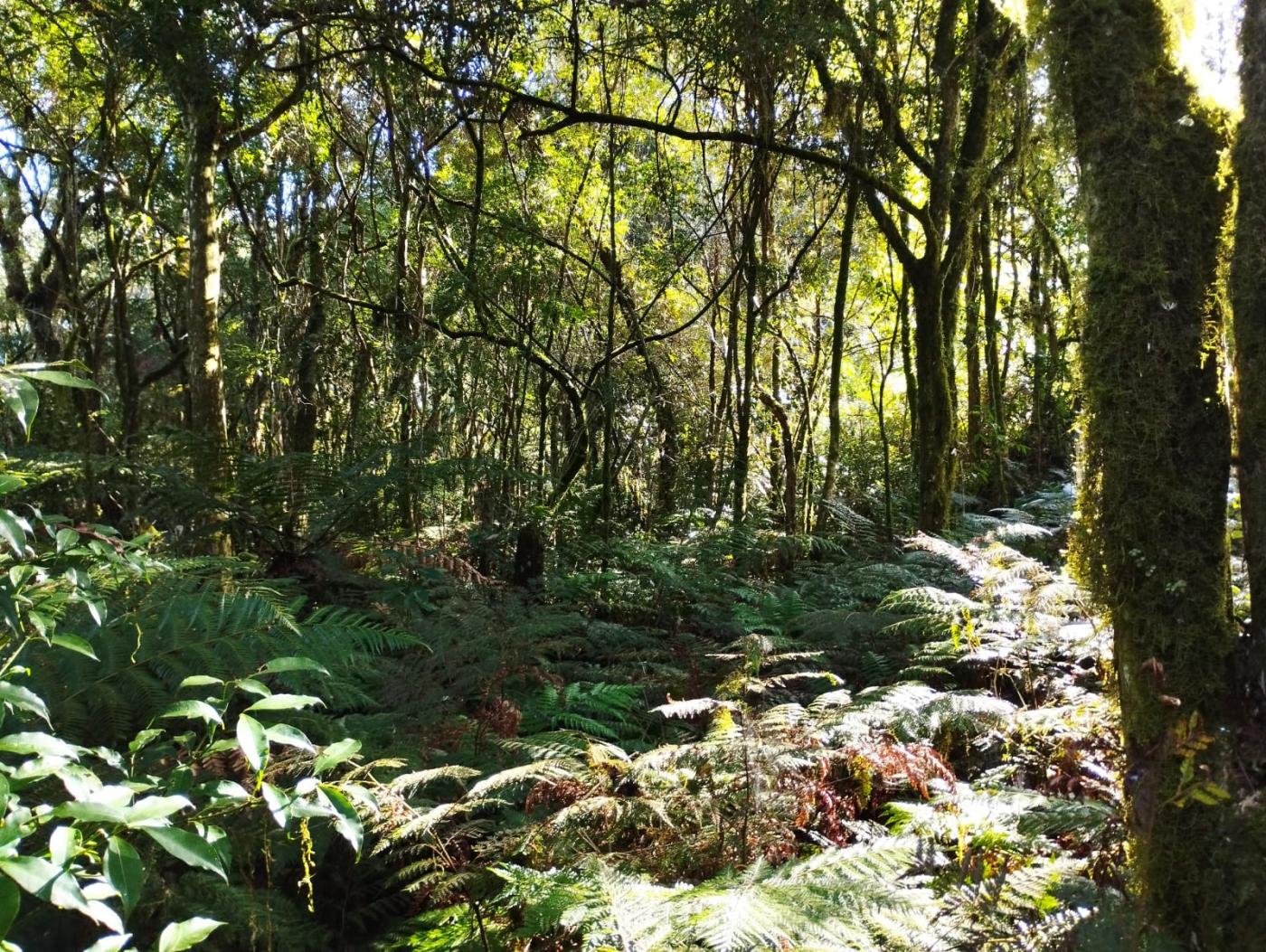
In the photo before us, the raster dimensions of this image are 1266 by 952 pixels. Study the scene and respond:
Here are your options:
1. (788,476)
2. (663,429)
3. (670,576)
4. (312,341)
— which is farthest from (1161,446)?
(312,341)

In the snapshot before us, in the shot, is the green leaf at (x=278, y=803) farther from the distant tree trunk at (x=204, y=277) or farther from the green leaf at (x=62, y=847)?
the distant tree trunk at (x=204, y=277)

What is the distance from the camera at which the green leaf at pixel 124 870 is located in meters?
0.99

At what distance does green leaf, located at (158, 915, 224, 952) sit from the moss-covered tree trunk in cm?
165

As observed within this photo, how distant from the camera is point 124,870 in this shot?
102 cm

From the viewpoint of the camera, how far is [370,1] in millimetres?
6230

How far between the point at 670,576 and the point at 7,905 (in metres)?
4.62

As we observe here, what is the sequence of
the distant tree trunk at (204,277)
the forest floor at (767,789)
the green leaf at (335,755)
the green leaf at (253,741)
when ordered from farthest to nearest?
the distant tree trunk at (204,277), the forest floor at (767,789), the green leaf at (335,755), the green leaf at (253,741)

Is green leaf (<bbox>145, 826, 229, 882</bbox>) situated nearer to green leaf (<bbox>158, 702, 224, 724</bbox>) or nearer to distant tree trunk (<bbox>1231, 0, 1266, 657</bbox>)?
green leaf (<bbox>158, 702, 224, 724</bbox>)

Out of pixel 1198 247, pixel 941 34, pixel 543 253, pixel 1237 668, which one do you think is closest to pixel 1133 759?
pixel 1237 668

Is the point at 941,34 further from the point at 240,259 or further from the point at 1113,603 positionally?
the point at 240,259

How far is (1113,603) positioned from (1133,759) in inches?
13.0

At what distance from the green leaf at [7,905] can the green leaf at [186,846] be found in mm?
140

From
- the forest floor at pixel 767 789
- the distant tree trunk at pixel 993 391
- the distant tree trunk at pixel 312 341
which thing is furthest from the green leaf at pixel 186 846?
the distant tree trunk at pixel 312 341

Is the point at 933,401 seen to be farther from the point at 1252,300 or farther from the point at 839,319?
the point at 1252,300
